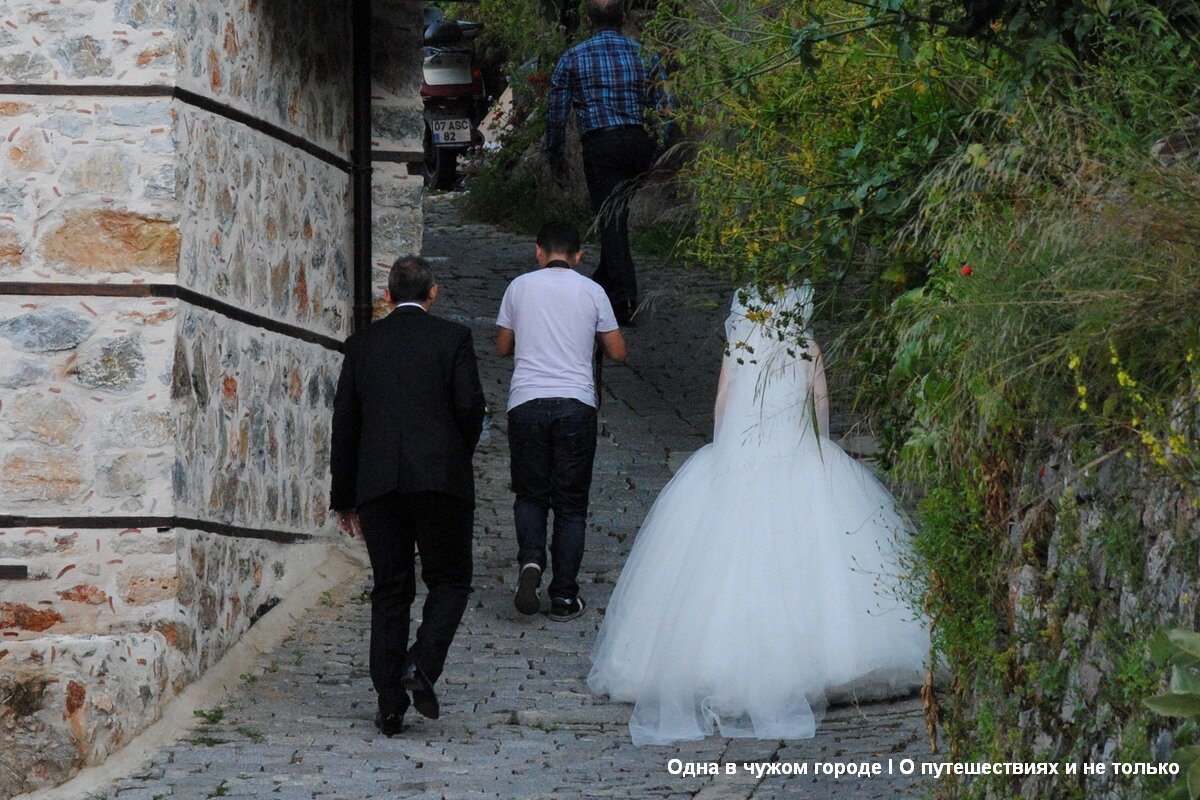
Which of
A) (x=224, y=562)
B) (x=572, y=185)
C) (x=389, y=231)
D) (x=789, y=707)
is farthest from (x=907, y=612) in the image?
(x=572, y=185)

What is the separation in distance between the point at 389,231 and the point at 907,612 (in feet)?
12.6

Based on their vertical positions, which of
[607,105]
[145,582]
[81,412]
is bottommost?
[145,582]

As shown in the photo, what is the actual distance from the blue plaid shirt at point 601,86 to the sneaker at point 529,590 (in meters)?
3.89

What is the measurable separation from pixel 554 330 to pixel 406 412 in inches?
62.1

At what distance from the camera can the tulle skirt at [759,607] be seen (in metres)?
6.13

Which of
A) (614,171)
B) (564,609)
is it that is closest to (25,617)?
(564,609)

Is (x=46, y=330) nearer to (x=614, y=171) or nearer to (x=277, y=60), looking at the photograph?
(x=277, y=60)

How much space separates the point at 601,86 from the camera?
10516mm

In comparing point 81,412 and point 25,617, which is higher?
point 81,412

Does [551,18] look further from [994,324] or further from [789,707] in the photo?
[994,324]

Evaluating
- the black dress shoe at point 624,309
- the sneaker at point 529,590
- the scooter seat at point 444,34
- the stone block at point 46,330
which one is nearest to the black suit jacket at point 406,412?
the stone block at point 46,330

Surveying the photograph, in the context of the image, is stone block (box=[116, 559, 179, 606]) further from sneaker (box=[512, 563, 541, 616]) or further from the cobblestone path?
sneaker (box=[512, 563, 541, 616])

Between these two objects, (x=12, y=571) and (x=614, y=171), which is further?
(x=614, y=171)

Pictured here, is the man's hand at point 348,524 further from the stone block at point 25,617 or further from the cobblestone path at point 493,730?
the stone block at point 25,617
